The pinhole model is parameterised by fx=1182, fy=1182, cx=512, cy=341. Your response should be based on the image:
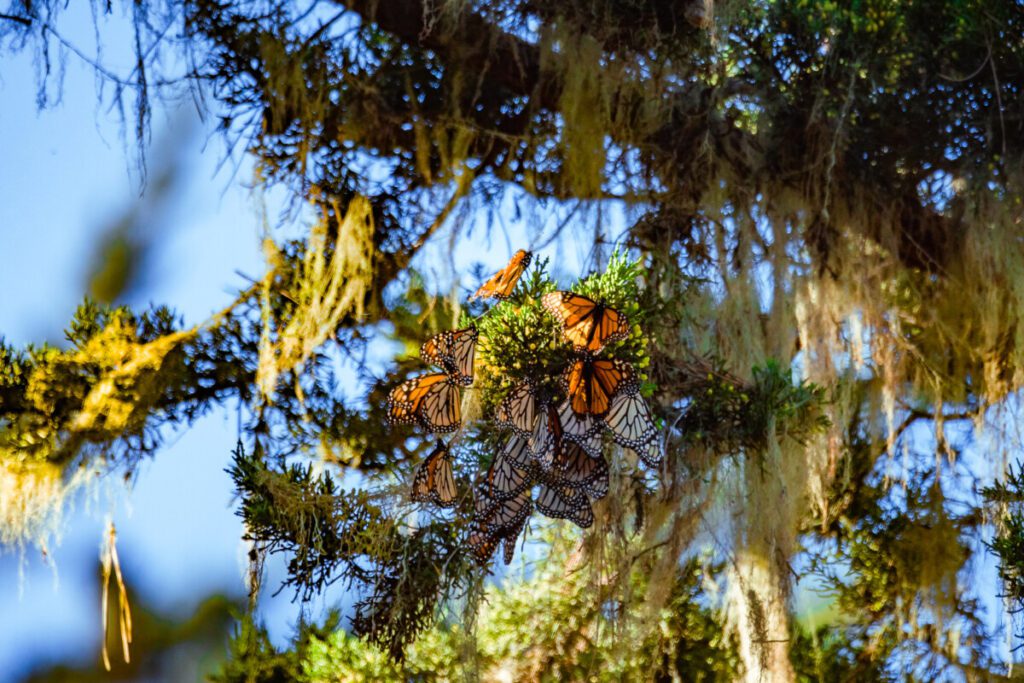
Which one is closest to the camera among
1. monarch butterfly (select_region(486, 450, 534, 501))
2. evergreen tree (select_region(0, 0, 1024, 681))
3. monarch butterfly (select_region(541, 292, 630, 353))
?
monarch butterfly (select_region(541, 292, 630, 353))

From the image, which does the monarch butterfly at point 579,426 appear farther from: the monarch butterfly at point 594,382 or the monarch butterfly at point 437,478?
the monarch butterfly at point 437,478

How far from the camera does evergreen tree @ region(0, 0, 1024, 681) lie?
2627 mm

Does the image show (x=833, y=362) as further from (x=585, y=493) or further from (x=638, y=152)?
(x=585, y=493)

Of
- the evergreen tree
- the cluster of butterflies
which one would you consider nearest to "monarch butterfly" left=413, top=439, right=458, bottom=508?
the cluster of butterflies

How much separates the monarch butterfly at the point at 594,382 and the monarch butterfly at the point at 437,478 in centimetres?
26

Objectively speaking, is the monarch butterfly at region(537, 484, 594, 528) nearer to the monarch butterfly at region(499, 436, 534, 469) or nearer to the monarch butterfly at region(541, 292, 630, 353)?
the monarch butterfly at region(499, 436, 534, 469)

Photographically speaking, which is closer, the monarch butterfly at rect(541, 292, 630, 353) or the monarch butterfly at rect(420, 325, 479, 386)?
the monarch butterfly at rect(541, 292, 630, 353)

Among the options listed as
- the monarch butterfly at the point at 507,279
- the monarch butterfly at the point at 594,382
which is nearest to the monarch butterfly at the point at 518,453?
the monarch butterfly at the point at 594,382

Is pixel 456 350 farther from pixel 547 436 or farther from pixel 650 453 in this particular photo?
pixel 650 453

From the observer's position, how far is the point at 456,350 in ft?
6.04

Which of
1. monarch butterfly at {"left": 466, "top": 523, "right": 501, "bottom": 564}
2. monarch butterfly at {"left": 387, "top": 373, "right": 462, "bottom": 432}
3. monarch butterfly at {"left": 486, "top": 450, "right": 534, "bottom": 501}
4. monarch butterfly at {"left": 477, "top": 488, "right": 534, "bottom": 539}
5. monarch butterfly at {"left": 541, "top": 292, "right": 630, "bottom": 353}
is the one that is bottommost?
monarch butterfly at {"left": 466, "top": 523, "right": 501, "bottom": 564}

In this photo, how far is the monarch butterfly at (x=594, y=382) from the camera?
175 centimetres

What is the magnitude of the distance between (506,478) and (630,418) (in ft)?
0.73

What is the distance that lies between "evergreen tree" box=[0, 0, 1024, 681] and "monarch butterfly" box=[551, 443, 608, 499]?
0.55 m
